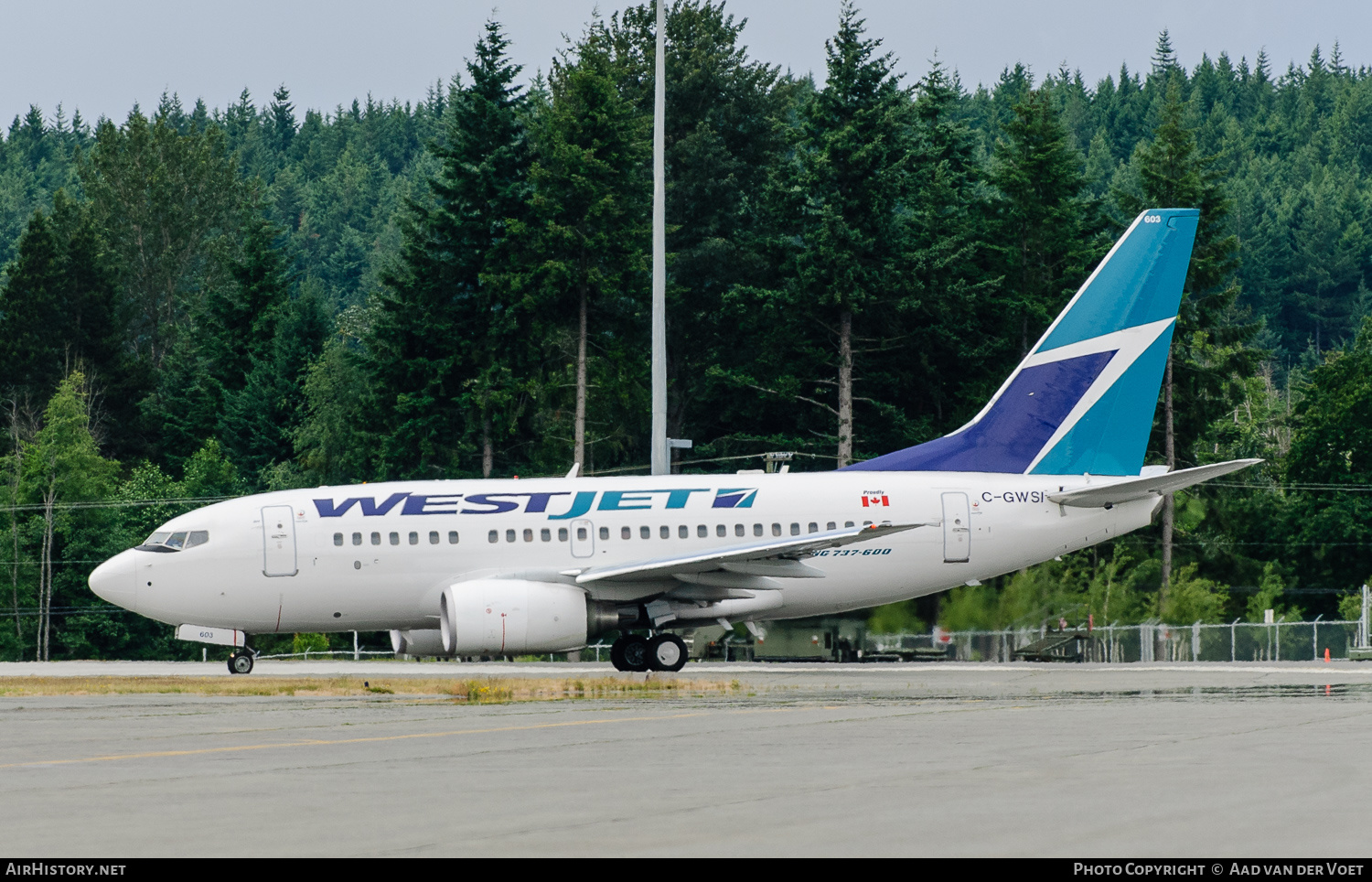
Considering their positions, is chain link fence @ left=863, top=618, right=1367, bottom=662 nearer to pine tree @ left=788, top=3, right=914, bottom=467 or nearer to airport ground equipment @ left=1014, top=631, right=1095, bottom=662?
airport ground equipment @ left=1014, top=631, right=1095, bottom=662

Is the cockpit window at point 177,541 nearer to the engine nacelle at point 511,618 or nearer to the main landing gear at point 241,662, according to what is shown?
the main landing gear at point 241,662

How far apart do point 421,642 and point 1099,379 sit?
1237cm

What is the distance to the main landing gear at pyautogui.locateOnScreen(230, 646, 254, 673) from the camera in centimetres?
3102

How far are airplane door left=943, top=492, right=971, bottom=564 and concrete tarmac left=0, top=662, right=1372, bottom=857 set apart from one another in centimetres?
880

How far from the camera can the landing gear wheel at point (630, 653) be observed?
28797 mm

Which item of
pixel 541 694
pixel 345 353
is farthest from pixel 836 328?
pixel 541 694

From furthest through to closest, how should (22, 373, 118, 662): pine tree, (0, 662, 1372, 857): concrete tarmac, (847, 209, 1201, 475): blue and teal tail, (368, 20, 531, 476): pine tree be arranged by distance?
1. (22, 373, 118, 662): pine tree
2. (368, 20, 531, 476): pine tree
3. (847, 209, 1201, 475): blue and teal tail
4. (0, 662, 1372, 857): concrete tarmac

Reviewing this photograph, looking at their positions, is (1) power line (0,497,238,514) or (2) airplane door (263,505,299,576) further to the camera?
(1) power line (0,497,238,514)

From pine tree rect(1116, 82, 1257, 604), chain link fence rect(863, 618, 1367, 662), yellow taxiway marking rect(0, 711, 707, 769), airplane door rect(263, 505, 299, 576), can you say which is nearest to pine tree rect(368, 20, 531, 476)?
pine tree rect(1116, 82, 1257, 604)

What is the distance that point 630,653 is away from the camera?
1138 inches

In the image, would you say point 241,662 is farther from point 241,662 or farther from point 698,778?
point 698,778

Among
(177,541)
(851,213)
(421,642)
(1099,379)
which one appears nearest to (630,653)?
(421,642)

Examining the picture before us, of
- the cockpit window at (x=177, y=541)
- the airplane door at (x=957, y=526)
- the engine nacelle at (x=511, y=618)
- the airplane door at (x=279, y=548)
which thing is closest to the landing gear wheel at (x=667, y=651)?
the engine nacelle at (x=511, y=618)

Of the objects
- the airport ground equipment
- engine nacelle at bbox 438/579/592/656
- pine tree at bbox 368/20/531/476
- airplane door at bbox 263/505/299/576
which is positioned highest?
pine tree at bbox 368/20/531/476
